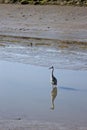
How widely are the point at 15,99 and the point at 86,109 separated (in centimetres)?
173

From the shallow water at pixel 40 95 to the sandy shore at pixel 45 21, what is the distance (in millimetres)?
6553

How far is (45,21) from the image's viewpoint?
87.7 feet

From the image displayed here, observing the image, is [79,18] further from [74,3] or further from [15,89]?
[15,89]

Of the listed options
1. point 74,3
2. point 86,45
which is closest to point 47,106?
point 86,45

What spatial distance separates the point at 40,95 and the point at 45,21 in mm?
14600

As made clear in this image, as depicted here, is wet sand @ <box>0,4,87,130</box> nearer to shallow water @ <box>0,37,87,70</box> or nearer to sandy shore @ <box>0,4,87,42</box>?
sandy shore @ <box>0,4,87,42</box>

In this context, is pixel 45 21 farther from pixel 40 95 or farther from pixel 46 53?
pixel 40 95

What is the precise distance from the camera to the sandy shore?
76.6ft

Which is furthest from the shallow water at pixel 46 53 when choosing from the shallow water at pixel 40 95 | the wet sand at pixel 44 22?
the wet sand at pixel 44 22

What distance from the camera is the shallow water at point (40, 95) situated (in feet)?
35.2

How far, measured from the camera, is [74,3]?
102 ft

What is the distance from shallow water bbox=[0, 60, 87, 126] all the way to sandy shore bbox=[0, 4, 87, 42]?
655cm

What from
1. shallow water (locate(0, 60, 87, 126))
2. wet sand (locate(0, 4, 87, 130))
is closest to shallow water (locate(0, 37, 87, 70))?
shallow water (locate(0, 60, 87, 126))

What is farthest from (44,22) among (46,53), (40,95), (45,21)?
(40,95)
